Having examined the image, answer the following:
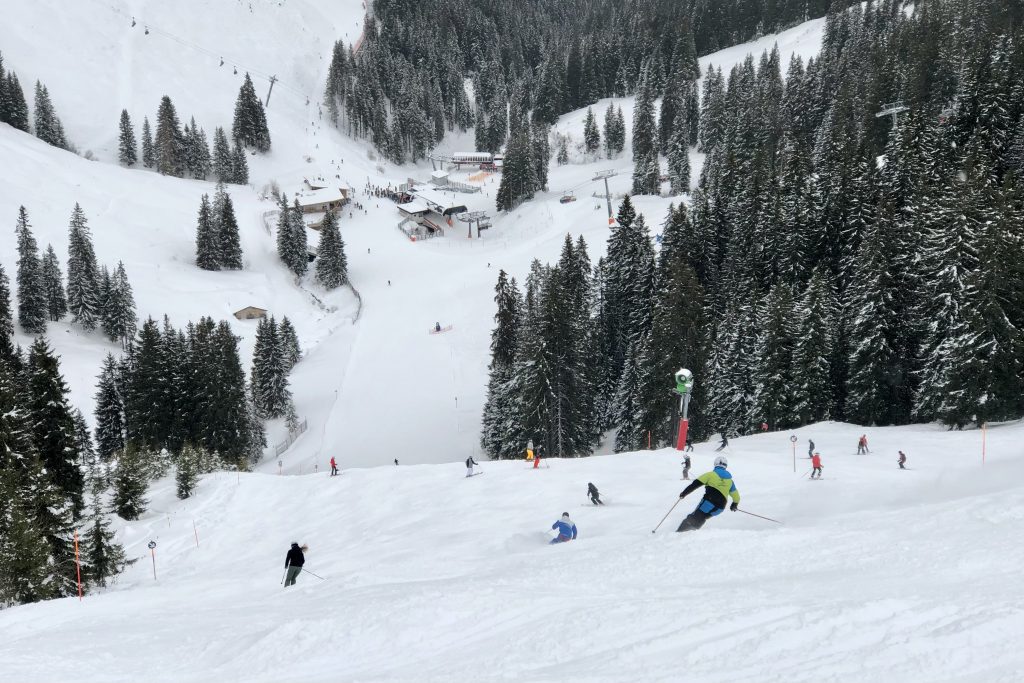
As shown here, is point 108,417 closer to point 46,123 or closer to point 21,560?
point 21,560

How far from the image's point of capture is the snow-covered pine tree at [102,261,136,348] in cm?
6844

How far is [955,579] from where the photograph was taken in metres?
8.73

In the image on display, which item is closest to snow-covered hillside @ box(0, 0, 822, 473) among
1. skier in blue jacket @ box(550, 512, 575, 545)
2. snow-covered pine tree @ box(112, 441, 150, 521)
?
snow-covered pine tree @ box(112, 441, 150, 521)

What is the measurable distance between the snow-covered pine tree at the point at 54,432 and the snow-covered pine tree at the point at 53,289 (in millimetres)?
43113

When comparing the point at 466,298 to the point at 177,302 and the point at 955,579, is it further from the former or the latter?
the point at 955,579

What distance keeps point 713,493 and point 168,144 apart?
393 feet

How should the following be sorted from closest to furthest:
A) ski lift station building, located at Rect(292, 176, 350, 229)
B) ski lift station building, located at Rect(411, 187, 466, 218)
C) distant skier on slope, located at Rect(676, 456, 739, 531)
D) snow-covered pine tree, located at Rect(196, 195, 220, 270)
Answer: distant skier on slope, located at Rect(676, 456, 739, 531), snow-covered pine tree, located at Rect(196, 195, 220, 270), ski lift station building, located at Rect(411, 187, 466, 218), ski lift station building, located at Rect(292, 176, 350, 229)

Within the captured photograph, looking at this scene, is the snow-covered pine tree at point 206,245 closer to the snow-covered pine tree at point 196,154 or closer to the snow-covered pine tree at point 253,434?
the snow-covered pine tree at point 196,154

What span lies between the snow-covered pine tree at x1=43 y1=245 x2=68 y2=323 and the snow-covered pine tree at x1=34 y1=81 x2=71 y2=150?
50.8 meters

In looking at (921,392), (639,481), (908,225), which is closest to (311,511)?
(639,481)

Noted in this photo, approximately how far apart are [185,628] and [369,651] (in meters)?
5.08

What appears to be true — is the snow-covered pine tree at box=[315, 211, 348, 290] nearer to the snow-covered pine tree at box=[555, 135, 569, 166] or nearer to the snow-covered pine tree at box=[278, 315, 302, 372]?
the snow-covered pine tree at box=[278, 315, 302, 372]

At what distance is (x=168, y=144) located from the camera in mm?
111812

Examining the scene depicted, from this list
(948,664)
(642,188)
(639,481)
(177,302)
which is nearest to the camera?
(948,664)
